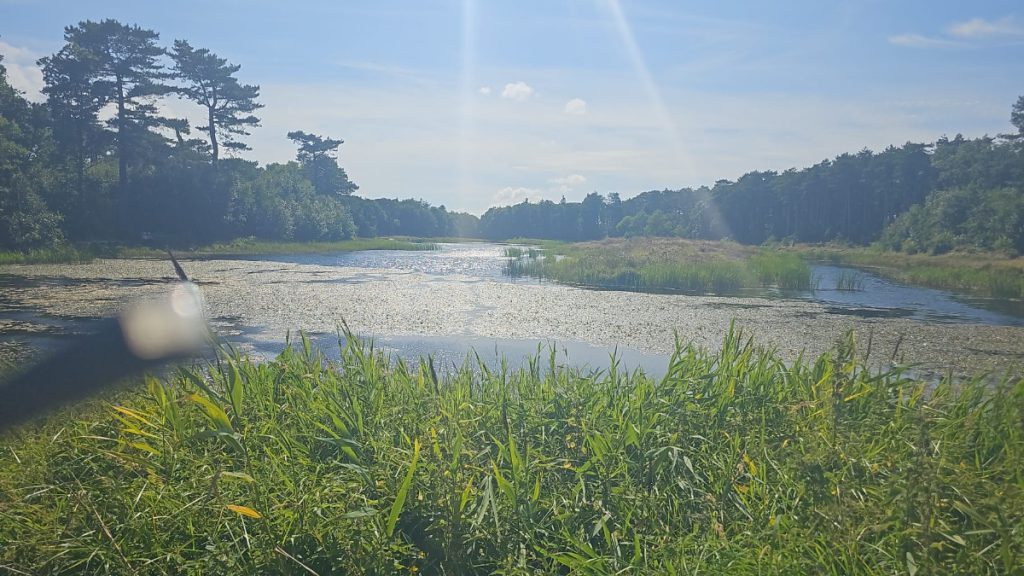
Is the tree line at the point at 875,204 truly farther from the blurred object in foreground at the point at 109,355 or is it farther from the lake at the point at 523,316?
the blurred object in foreground at the point at 109,355

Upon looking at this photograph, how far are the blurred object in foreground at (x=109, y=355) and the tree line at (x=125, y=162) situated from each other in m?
15.3

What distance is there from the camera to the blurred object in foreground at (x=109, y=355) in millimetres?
4832

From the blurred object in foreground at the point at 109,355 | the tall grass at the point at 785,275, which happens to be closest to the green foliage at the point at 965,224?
the tall grass at the point at 785,275

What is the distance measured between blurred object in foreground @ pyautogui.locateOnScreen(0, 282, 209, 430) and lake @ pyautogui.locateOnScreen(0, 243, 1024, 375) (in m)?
0.44

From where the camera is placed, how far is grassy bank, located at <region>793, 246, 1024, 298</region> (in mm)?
16531

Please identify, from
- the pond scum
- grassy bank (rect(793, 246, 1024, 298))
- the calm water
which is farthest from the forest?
the pond scum

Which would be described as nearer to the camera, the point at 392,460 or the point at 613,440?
the point at 392,460

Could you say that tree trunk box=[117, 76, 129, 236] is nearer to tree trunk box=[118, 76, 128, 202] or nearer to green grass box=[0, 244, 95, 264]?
tree trunk box=[118, 76, 128, 202]

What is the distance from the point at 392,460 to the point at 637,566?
122 cm

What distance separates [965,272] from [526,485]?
2188 centimetres

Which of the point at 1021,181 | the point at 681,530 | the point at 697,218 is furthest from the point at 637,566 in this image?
the point at 697,218

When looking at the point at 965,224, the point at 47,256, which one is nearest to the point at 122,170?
the point at 47,256

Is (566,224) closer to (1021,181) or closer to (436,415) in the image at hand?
(1021,181)

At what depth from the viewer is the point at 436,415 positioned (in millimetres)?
3309
